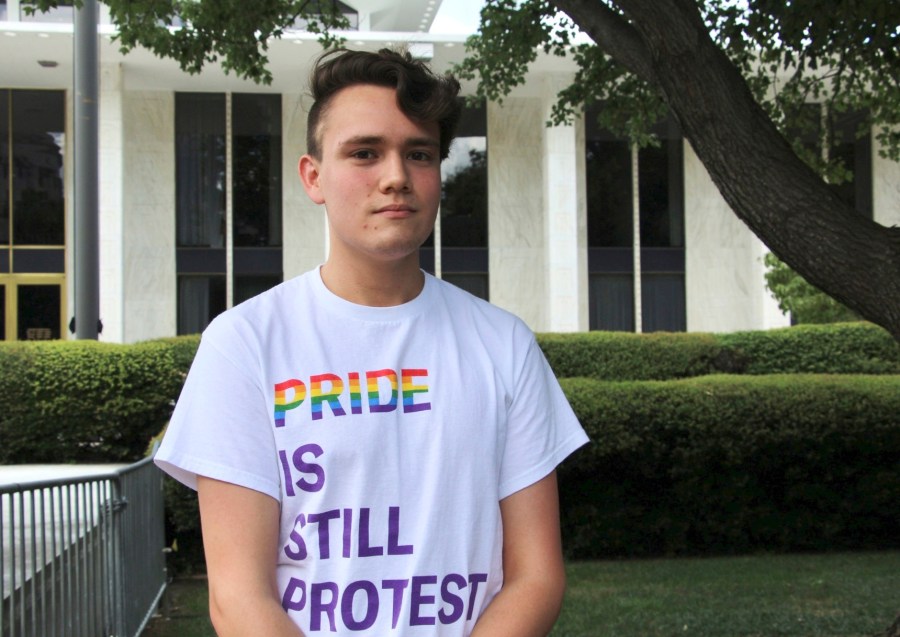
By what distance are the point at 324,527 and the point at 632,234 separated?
88.9ft

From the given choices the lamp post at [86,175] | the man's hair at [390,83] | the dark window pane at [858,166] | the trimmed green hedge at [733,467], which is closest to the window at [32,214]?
the lamp post at [86,175]

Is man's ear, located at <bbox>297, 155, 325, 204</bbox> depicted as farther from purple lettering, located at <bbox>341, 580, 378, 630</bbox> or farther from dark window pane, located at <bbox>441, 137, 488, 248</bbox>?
dark window pane, located at <bbox>441, 137, 488, 248</bbox>

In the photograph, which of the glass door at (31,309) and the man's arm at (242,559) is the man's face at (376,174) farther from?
the glass door at (31,309)

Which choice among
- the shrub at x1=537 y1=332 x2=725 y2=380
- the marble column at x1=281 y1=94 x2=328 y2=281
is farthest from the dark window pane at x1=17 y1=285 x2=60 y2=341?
the shrub at x1=537 y1=332 x2=725 y2=380

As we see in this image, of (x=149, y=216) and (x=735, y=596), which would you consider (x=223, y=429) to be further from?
(x=149, y=216)

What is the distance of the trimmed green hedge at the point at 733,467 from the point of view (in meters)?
8.44

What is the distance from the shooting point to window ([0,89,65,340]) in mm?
26266

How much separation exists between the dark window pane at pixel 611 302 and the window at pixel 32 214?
13.8m

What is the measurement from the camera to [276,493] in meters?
1.84

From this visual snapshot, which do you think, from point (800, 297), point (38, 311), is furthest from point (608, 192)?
point (38, 311)

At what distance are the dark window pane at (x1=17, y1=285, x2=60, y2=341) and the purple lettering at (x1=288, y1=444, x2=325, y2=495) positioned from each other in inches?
1036

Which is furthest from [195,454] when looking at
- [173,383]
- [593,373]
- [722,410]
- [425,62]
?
[593,373]

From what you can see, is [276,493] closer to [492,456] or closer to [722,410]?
[492,456]

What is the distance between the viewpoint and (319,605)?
1.83 m
